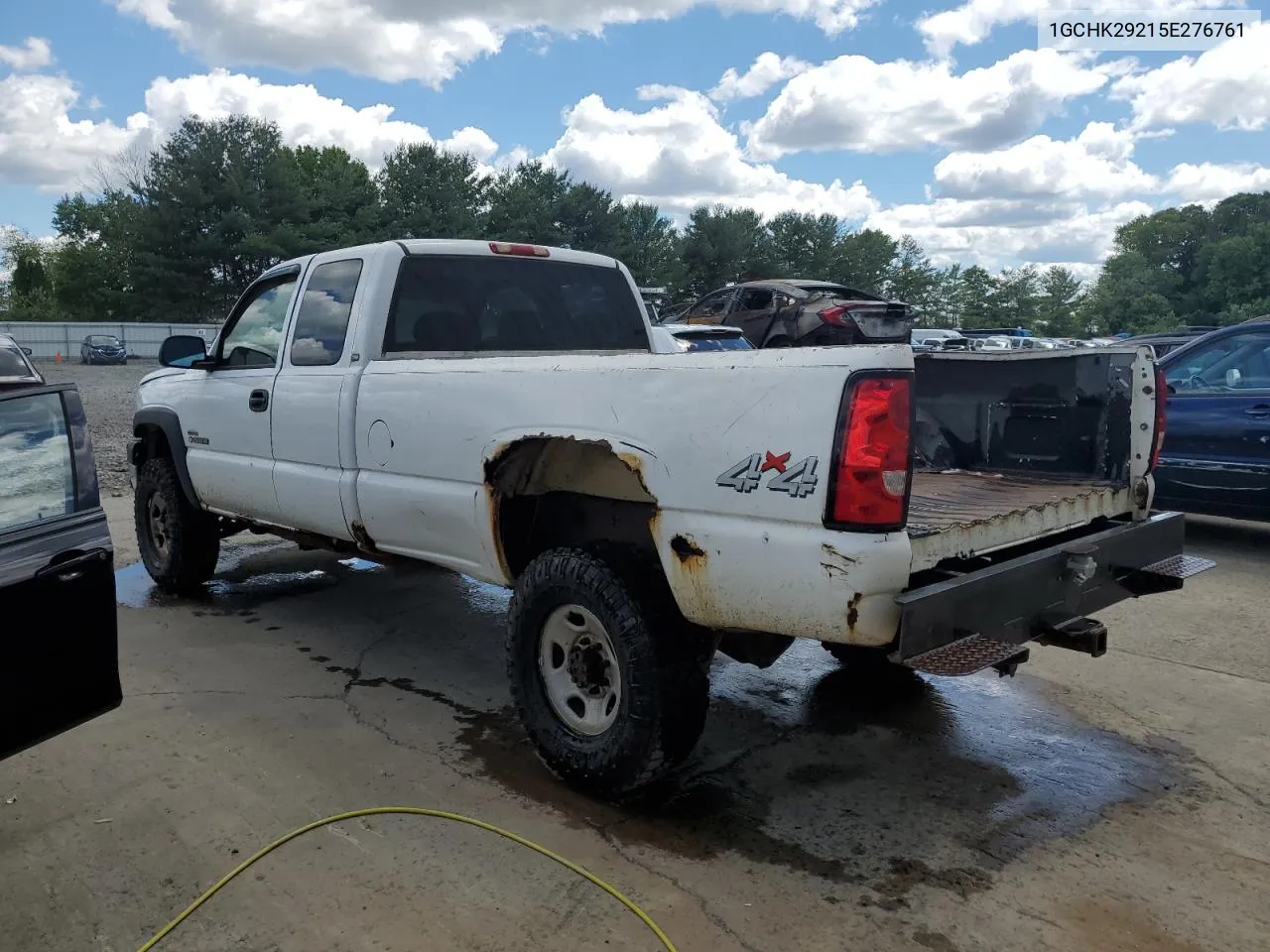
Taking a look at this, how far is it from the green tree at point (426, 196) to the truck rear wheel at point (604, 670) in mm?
41968

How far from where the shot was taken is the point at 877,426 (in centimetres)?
258

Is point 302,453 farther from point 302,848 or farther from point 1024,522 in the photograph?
point 1024,522

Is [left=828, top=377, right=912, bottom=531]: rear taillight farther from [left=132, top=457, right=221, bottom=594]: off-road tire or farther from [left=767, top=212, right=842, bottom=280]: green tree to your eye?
[left=767, top=212, right=842, bottom=280]: green tree

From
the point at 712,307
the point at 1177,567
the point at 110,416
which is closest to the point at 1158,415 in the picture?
the point at 1177,567

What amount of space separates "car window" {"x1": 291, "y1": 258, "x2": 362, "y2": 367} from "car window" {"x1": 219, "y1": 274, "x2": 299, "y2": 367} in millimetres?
201

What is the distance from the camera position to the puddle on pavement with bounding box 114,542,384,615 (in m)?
5.91

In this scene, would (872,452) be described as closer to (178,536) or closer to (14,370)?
(14,370)

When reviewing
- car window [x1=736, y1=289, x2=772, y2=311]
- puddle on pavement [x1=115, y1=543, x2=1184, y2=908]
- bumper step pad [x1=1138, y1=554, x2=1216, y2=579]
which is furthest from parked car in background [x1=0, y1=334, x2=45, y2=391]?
car window [x1=736, y1=289, x2=772, y2=311]

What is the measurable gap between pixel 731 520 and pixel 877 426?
0.52 m

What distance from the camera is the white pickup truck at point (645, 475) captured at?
2.66 metres

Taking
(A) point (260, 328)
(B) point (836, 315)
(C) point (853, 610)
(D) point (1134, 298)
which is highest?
(D) point (1134, 298)

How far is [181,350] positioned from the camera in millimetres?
5406

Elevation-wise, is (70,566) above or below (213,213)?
below

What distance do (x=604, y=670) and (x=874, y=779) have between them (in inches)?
43.2
